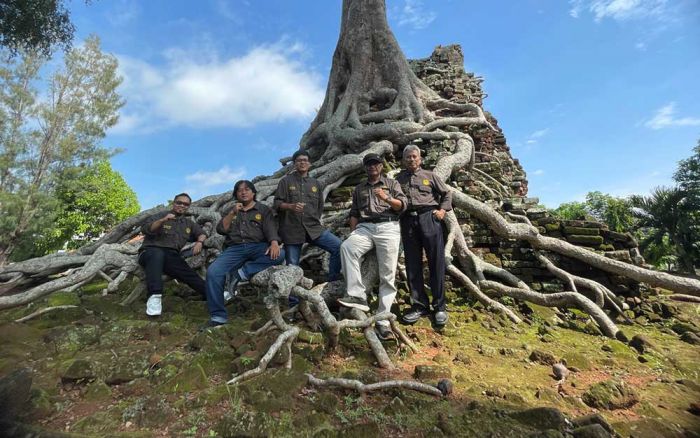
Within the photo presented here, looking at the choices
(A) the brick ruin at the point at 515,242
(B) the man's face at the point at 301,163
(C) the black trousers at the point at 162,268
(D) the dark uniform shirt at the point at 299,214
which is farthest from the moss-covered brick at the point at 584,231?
(C) the black trousers at the point at 162,268

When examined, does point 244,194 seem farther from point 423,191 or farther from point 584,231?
point 584,231

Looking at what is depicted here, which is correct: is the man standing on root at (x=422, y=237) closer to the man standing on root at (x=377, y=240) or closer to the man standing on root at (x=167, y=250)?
the man standing on root at (x=377, y=240)

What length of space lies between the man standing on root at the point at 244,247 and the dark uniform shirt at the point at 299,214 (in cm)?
14

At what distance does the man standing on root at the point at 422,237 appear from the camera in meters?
4.04

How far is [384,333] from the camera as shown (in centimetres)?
354

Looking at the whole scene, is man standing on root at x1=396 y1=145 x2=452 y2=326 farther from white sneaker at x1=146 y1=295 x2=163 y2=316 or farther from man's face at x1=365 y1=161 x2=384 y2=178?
white sneaker at x1=146 y1=295 x2=163 y2=316

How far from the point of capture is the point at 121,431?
2277mm

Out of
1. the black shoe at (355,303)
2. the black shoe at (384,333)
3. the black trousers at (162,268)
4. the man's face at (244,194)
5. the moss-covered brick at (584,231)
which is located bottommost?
the black shoe at (384,333)

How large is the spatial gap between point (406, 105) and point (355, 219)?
4891mm

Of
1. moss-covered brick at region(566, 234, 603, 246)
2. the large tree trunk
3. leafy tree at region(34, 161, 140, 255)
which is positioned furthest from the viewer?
leafy tree at region(34, 161, 140, 255)

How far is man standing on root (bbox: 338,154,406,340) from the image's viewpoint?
3.70 metres

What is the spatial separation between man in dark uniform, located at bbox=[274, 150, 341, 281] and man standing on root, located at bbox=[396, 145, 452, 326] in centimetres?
96

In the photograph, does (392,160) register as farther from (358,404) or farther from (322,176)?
(358,404)

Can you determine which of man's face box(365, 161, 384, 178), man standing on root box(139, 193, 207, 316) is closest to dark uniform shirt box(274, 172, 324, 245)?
man's face box(365, 161, 384, 178)
